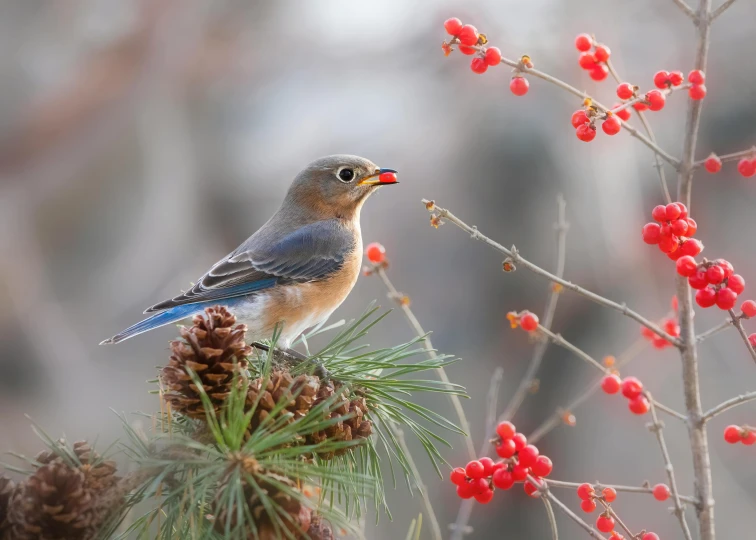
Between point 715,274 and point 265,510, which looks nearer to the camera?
point 265,510

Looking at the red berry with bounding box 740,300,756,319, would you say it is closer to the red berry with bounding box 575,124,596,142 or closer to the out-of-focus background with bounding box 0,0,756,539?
the red berry with bounding box 575,124,596,142

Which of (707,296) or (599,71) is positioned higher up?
(599,71)

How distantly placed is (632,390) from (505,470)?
21 cm

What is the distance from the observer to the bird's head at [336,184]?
186 centimetres

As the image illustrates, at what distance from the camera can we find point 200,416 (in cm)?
83

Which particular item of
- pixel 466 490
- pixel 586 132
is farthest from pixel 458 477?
pixel 586 132

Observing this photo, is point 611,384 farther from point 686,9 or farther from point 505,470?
point 686,9

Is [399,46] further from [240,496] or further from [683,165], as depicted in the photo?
[240,496]

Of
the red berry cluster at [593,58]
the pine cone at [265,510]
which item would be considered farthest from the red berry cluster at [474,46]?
the pine cone at [265,510]

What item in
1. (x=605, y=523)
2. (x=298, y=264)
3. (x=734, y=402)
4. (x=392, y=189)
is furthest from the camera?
(x=392, y=189)

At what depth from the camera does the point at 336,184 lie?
189 cm

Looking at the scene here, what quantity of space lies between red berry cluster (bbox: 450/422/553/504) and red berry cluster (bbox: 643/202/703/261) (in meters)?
0.32

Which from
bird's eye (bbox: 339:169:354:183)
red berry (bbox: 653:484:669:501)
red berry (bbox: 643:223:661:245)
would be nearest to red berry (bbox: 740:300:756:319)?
red berry (bbox: 643:223:661:245)

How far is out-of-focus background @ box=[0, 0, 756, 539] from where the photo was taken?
329 cm
